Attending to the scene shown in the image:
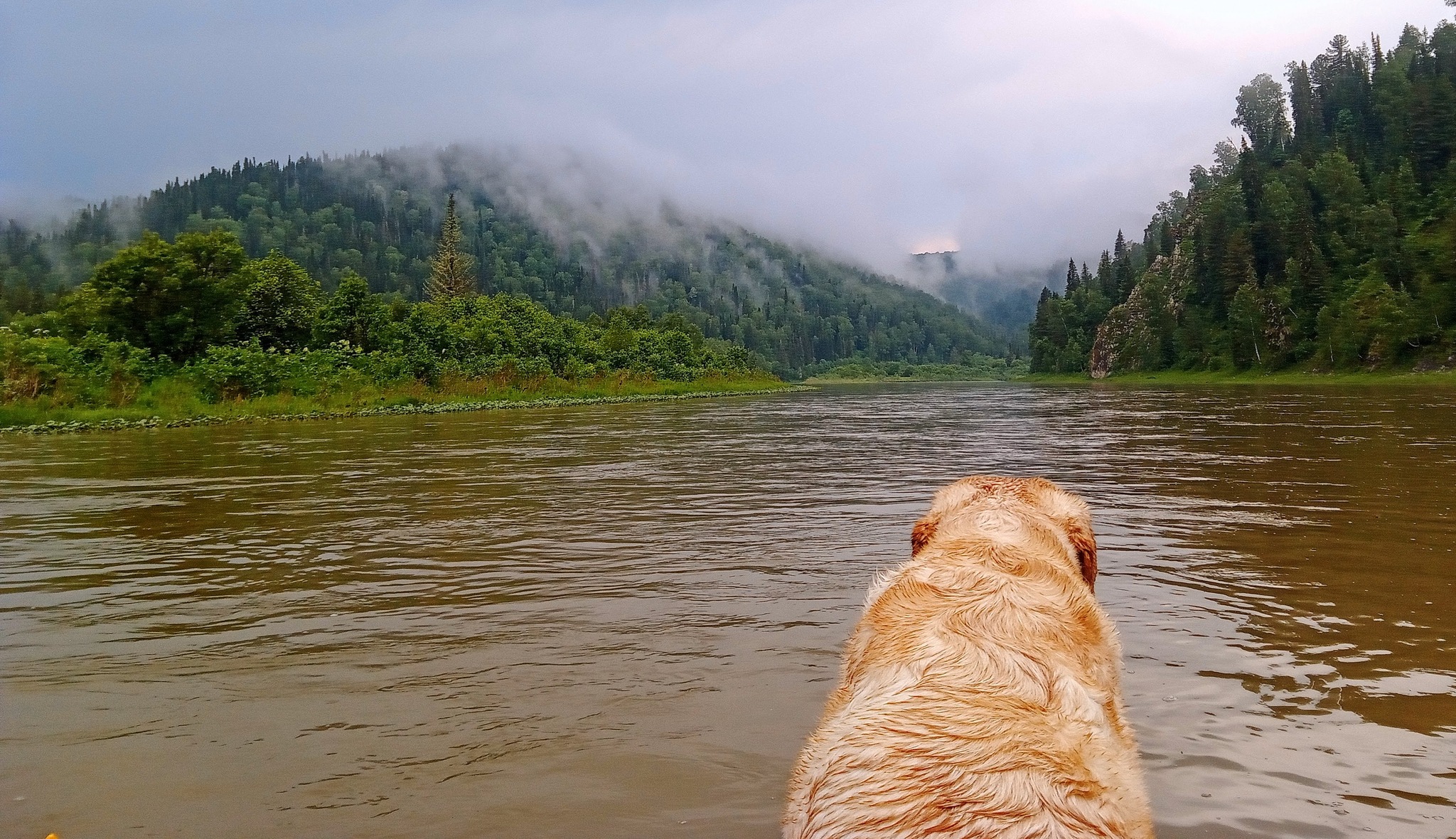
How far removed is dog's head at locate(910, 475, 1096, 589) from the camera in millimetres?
4172

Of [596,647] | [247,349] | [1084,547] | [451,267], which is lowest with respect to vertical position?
[596,647]

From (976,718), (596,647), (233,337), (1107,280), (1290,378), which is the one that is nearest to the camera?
(976,718)

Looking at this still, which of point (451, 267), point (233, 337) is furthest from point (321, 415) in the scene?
point (451, 267)

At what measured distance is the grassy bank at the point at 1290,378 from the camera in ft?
210

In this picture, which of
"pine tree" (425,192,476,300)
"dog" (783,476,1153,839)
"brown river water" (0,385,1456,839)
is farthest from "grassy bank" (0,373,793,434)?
"pine tree" (425,192,476,300)

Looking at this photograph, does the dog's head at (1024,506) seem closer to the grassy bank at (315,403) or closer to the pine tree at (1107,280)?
the grassy bank at (315,403)

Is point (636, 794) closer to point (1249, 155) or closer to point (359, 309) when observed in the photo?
point (359, 309)

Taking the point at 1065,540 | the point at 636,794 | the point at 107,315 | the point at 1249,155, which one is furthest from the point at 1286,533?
the point at 1249,155

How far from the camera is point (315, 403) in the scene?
39.5 meters

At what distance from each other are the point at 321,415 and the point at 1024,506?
38.6 metres

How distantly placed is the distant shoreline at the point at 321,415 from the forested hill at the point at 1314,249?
6859 centimetres

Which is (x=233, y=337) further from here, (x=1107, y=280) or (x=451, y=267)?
(x=1107, y=280)

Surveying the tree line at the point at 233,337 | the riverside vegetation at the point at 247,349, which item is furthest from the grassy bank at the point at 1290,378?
the tree line at the point at 233,337

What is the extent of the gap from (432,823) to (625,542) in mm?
6456
